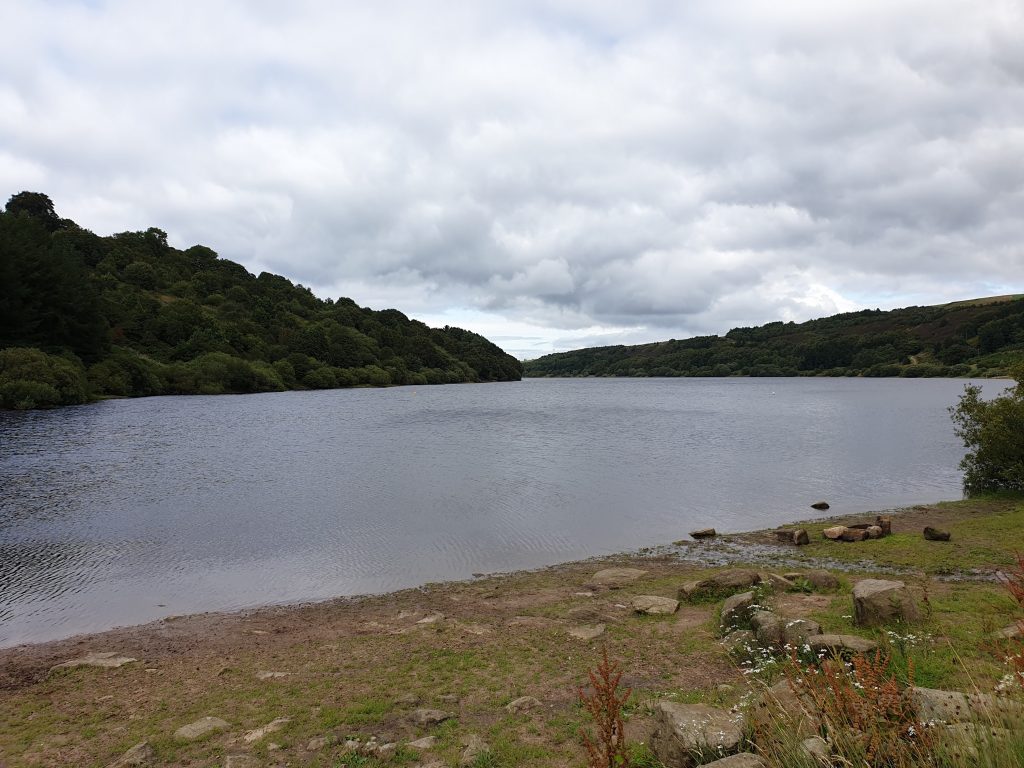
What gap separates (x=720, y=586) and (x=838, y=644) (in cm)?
637

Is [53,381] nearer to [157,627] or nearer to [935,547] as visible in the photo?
[157,627]

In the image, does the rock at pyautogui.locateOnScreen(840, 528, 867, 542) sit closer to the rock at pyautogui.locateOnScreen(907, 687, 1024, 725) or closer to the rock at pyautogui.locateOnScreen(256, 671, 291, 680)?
the rock at pyautogui.locateOnScreen(907, 687, 1024, 725)

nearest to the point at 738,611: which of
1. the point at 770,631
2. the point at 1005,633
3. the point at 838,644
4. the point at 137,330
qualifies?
the point at 770,631

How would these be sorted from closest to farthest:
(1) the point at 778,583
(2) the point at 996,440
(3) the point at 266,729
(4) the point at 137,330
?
(3) the point at 266,729 < (1) the point at 778,583 < (2) the point at 996,440 < (4) the point at 137,330

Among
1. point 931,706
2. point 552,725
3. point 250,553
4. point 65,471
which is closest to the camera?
point 931,706

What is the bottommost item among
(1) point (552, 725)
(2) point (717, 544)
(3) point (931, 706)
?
(2) point (717, 544)

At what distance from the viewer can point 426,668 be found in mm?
11289

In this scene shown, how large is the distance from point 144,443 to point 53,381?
3955 centimetres

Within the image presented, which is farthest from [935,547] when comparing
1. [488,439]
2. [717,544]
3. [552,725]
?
[488,439]

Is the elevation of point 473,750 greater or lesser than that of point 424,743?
greater

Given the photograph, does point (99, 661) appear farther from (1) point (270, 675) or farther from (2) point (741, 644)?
(2) point (741, 644)

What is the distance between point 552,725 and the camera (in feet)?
28.1

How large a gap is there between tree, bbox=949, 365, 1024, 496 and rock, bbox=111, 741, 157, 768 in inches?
1253

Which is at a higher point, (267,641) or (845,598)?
(845,598)
